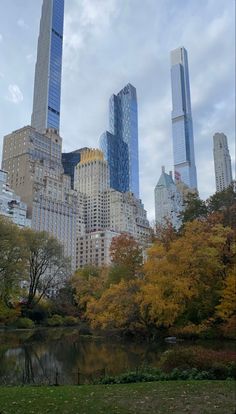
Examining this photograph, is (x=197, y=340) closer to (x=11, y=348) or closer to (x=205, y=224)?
(x=205, y=224)

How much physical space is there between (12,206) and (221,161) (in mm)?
89448

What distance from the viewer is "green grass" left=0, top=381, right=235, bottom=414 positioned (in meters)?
9.32

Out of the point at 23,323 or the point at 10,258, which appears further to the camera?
the point at 23,323

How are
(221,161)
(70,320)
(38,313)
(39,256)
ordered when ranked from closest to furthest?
(38,313) < (39,256) < (70,320) < (221,161)

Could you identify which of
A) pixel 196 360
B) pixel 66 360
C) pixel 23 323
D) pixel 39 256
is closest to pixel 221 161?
pixel 39 256

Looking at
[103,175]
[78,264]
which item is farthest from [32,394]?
[103,175]

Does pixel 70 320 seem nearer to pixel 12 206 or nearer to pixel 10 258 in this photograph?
pixel 10 258

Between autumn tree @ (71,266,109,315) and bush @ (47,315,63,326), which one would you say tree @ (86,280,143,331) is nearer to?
autumn tree @ (71,266,109,315)

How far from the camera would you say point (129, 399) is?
10.5 m

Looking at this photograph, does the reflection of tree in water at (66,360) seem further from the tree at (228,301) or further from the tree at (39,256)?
the tree at (39,256)

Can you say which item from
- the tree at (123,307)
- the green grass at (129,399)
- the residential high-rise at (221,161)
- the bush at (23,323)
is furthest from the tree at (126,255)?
the residential high-rise at (221,161)

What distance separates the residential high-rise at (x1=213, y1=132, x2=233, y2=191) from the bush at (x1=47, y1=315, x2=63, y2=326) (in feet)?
333

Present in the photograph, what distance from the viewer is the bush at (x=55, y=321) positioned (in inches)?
2409

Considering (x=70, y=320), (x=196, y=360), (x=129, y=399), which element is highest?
(x=70, y=320)
